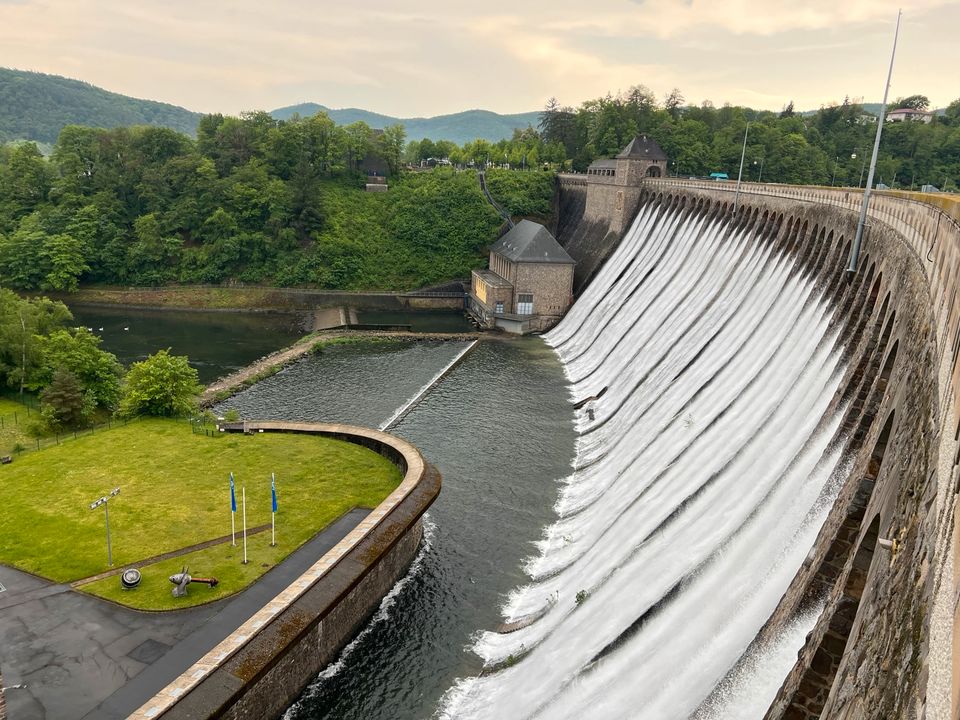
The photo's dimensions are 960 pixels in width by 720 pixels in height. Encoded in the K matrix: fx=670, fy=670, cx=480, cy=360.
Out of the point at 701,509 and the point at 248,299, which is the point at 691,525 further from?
the point at 248,299

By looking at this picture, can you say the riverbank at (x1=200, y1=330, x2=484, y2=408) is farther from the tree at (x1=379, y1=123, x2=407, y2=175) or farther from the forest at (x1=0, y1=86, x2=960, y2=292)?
the tree at (x1=379, y1=123, x2=407, y2=175)

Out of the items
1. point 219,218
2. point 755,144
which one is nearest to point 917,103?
point 755,144

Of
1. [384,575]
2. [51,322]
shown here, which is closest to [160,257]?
[51,322]

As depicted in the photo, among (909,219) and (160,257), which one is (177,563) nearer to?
(909,219)

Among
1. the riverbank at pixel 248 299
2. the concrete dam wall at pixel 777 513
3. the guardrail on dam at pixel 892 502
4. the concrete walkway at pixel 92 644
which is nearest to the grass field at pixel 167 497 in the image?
the concrete walkway at pixel 92 644

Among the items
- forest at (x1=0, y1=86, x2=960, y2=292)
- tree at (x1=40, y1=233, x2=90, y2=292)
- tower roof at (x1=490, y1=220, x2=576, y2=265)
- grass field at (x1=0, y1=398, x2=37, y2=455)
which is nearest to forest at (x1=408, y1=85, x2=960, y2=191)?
forest at (x1=0, y1=86, x2=960, y2=292)

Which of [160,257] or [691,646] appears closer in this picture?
[691,646]
